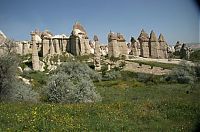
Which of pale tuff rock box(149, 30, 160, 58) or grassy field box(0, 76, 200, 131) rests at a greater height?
pale tuff rock box(149, 30, 160, 58)

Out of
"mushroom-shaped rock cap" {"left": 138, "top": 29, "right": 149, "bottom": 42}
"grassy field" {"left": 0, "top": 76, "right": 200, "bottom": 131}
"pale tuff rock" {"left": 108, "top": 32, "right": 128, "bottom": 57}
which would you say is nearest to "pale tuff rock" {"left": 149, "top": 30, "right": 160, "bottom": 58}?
"mushroom-shaped rock cap" {"left": 138, "top": 29, "right": 149, "bottom": 42}

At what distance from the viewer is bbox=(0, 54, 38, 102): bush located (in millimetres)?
18797

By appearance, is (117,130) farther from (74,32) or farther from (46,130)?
(74,32)

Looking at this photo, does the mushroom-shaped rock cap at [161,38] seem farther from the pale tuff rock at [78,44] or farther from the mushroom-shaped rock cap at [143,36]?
the pale tuff rock at [78,44]

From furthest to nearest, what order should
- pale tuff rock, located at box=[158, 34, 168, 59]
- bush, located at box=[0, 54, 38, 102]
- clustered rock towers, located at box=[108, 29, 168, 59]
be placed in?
pale tuff rock, located at box=[158, 34, 168, 59], clustered rock towers, located at box=[108, 29, 168, 59], bush, located at box=[0, 54, 38, 102]

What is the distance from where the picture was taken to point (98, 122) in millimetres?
9703

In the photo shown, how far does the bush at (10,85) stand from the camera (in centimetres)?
1880

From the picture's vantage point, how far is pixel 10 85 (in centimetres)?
1905

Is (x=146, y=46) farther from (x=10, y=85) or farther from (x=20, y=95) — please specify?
(x=10, y=85)

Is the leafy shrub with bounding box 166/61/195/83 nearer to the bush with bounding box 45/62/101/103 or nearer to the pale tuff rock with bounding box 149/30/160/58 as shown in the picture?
the bush with bounding box 45/62/101/103

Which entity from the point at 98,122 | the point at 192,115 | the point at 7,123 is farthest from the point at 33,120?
the point at 192,115

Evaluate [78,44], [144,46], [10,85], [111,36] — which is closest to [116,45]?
[111,36]

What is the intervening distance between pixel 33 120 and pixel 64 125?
2.98 feet

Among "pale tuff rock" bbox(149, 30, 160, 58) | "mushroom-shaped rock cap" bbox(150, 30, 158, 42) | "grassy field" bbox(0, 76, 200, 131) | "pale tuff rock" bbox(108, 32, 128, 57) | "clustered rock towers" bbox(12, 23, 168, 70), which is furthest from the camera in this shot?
"mushroom-shaped rock cap" bbox(150, 30, 158, 42)
